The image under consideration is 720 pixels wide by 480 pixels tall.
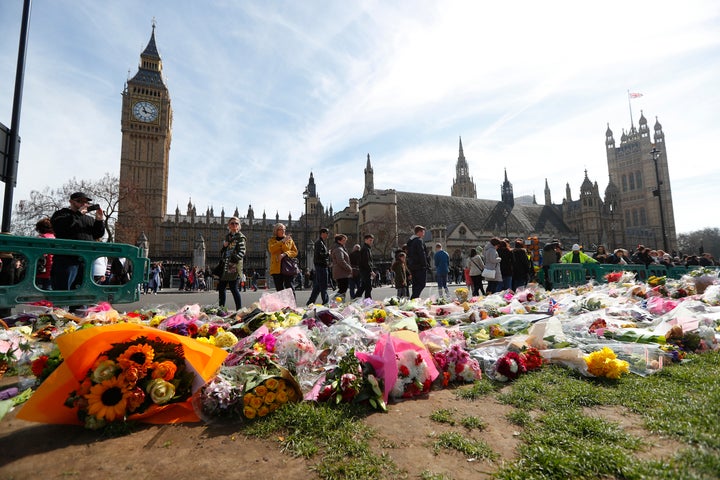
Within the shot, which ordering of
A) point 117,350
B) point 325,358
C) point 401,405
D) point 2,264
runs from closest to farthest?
point 117,350 → point 401,405 → point 325,358 → point 2,264

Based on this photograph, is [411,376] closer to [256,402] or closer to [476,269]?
[256,402]

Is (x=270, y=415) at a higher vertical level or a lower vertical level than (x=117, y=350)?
lower

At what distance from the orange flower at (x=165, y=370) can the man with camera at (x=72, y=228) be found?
368 cm

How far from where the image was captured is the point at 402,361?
131 inches

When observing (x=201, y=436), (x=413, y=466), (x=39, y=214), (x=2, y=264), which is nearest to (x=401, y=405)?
(x=413, y=466)

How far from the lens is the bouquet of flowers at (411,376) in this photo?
317cm

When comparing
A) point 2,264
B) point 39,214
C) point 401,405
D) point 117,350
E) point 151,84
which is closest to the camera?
point 117,350

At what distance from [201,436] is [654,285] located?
9631mm

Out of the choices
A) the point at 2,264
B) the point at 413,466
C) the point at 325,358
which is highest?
the point at 2,264

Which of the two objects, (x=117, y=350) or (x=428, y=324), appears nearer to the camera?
(x=117, y=350)

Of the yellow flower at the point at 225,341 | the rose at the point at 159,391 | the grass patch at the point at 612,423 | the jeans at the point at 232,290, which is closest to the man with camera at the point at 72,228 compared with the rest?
the jeans at the point at 232,290

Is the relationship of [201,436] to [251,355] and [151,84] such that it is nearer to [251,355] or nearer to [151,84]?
[251,355]

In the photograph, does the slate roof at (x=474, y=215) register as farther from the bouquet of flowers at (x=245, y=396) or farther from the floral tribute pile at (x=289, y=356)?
the bouquet of flowers at (x=245, y=396)

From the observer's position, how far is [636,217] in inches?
3701
